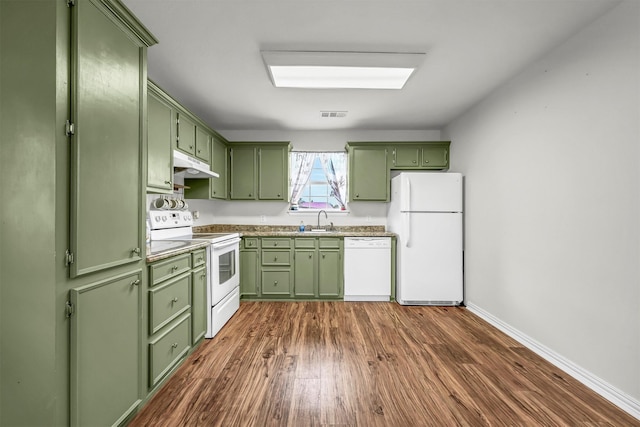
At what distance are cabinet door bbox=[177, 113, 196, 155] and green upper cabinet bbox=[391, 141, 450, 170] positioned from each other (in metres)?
2.75

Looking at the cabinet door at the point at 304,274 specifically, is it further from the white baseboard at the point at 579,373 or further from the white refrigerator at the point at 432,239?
the white baseboard at the point at 579,373

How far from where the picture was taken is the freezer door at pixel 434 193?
3641 millimetres

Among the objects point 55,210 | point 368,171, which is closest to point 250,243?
point 368,171

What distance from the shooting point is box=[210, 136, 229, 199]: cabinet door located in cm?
368

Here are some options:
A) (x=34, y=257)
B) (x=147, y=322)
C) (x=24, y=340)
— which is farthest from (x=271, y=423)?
(x=34, y=257)

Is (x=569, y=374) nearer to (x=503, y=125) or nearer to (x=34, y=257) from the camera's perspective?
(x=503, y=125)

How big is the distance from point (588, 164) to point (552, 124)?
0.51 meters

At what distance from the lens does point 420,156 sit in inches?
166

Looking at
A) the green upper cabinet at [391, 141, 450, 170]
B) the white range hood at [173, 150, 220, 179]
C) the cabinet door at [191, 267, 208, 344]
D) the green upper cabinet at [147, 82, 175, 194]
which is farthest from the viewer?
the green upper cabinet at [391, 141, 450, 170]

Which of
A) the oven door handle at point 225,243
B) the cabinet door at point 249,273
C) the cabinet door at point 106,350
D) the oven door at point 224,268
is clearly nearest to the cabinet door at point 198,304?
the oven door at point 224,268

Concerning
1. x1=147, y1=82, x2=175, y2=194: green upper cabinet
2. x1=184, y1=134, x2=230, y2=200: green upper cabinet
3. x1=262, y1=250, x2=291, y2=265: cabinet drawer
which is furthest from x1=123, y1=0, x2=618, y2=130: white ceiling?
x1=262, y1=250, x2=291, y2=265: cabinet drawer

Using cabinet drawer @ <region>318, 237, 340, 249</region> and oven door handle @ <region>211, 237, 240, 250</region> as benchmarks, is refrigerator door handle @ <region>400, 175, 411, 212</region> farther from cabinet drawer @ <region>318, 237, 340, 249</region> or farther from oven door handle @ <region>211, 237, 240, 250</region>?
oven door handle @ <region>211, 237, 240, 250</region>

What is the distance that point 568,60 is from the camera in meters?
2.15

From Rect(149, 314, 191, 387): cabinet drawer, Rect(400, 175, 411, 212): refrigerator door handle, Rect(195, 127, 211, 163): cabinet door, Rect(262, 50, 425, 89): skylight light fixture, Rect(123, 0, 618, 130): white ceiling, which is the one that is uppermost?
Rect(123, 0, 618, 130): white ceiling
